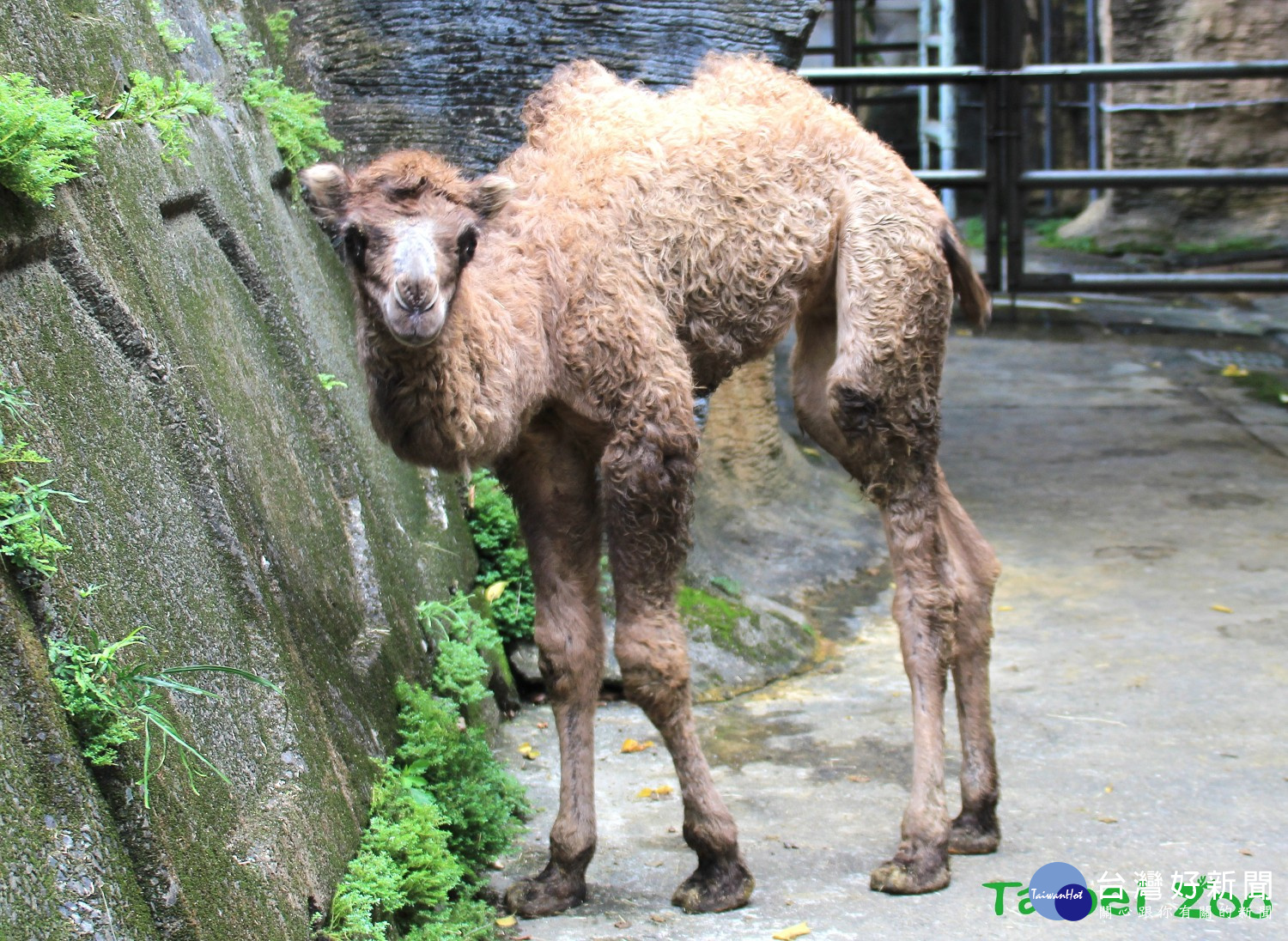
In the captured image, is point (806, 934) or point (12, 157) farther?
point (806, 934)

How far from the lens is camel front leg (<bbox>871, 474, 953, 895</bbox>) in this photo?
14.9 ft

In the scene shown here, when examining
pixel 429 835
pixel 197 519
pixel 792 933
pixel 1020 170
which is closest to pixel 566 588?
pixel 429 835

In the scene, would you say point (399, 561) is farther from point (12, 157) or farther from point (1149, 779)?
point (1149, 779)

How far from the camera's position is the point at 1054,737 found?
5578 mm

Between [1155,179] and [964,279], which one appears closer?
[964,279]

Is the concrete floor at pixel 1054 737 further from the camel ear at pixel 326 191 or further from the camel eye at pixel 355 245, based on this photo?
the camel ear at pixel 326 191

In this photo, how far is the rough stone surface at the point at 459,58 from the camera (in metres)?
6.05

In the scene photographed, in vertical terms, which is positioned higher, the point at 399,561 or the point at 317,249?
the point at 317,249

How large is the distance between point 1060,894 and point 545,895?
159cm

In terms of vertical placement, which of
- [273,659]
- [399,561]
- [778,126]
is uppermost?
[778,126]

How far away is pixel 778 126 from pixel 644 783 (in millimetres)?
2473

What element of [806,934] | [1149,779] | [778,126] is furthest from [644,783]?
[778,126]

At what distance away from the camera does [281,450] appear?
13.8 ft

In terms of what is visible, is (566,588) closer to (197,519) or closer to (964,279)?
(197,519)
